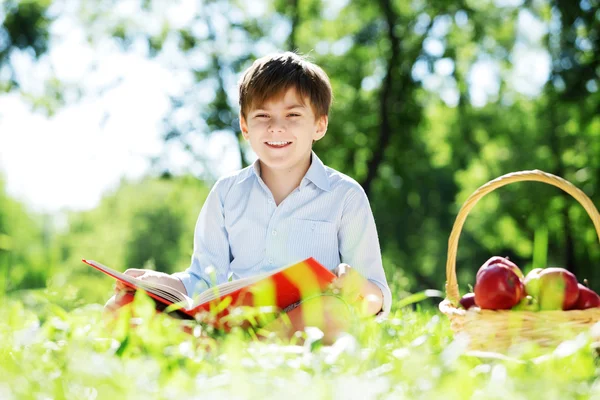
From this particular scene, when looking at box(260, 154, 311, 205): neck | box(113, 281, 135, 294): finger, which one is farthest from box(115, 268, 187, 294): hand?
box(260, 154, 311, 205): neck

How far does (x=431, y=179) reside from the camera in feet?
56.1

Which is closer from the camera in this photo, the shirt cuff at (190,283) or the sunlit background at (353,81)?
the shirt cuff at (190,283)

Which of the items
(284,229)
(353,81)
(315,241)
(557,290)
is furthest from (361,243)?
(353,81)

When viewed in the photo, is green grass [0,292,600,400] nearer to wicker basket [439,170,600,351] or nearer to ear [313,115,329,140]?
wicker basket [439,170,600,351]

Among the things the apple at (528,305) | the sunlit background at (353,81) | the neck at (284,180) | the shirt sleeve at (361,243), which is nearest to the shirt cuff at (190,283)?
the neck at (284,180)

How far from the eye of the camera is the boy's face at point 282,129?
3.11m

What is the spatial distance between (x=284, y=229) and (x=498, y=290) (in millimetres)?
1136

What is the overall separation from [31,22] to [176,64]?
3081 millimetres

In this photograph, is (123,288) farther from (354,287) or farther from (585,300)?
(585,300)

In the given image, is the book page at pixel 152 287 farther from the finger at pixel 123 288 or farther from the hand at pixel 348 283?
the hand at pixel 348 283

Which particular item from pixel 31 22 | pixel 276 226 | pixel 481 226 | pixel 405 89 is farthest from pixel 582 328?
pixel 481 226

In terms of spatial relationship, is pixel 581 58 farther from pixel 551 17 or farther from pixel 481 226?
pixel 481 226

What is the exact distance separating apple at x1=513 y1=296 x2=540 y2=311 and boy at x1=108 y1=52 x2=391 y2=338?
0.67 m

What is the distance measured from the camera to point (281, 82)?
3168 mm
